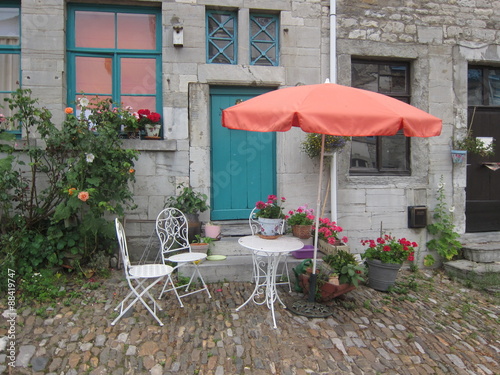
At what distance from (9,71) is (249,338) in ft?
14.8

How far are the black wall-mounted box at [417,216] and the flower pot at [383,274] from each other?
1.30 m

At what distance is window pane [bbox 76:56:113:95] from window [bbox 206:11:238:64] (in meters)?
1.39

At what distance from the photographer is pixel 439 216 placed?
5.43 metres

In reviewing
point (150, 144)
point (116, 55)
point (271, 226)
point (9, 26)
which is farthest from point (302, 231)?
point (9, 26)

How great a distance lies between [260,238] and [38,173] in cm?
293

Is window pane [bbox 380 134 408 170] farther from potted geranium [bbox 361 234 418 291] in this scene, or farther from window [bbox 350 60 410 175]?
potted geranium [bbox 361 234 418 291]

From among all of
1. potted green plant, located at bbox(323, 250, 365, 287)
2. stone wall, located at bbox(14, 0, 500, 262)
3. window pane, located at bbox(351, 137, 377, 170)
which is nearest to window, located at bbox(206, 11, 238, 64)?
stone wall, located at bbox(14, 0, 500, 262)

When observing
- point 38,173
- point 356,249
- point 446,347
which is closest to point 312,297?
point 446,347

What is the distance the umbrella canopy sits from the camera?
9.20 ft

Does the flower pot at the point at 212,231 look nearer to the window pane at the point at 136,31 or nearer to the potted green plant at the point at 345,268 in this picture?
the potted green plant at the point at 345,268

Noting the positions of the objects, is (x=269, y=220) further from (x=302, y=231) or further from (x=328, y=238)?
(x=328, y=238)

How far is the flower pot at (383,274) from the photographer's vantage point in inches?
169

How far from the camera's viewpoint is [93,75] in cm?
503

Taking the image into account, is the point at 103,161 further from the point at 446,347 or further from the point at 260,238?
the point at 446,347
